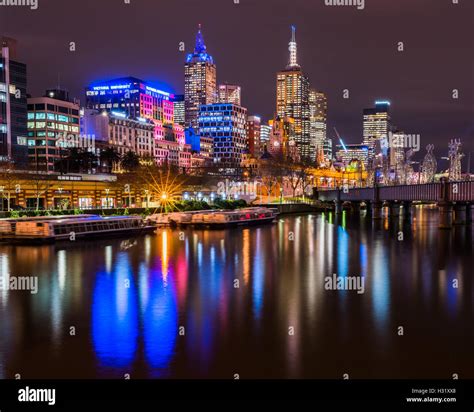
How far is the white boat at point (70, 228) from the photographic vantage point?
54688 millimetres

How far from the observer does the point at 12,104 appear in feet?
492

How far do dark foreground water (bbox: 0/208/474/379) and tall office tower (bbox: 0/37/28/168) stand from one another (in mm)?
109101

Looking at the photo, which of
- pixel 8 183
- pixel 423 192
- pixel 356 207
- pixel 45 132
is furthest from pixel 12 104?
pixel 423 192

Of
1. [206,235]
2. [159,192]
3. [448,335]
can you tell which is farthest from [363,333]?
[159,192]

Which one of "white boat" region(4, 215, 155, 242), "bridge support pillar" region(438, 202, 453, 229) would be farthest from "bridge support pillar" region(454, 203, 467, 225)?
"white boat" region(4, 215, 155, 242)

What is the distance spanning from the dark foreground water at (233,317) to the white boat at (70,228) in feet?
18.9

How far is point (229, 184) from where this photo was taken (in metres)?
165

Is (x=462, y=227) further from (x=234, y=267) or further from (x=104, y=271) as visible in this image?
(x=104, y=271)

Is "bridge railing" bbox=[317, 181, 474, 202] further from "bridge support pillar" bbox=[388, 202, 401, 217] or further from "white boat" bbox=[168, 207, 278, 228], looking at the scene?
"white boat" bbox=[168, 207, 278, 228]

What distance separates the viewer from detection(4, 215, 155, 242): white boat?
54688 mm

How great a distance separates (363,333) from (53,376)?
11.8 m

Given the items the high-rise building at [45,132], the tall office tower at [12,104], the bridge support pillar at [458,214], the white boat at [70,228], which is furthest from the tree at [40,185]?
the high-rise building at [45,132]

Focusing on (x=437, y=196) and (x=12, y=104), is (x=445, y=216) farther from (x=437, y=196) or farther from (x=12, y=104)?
(x=12, y=104)

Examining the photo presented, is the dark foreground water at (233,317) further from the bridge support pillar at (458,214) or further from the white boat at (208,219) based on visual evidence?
the bridge support pillar at (458,214)
